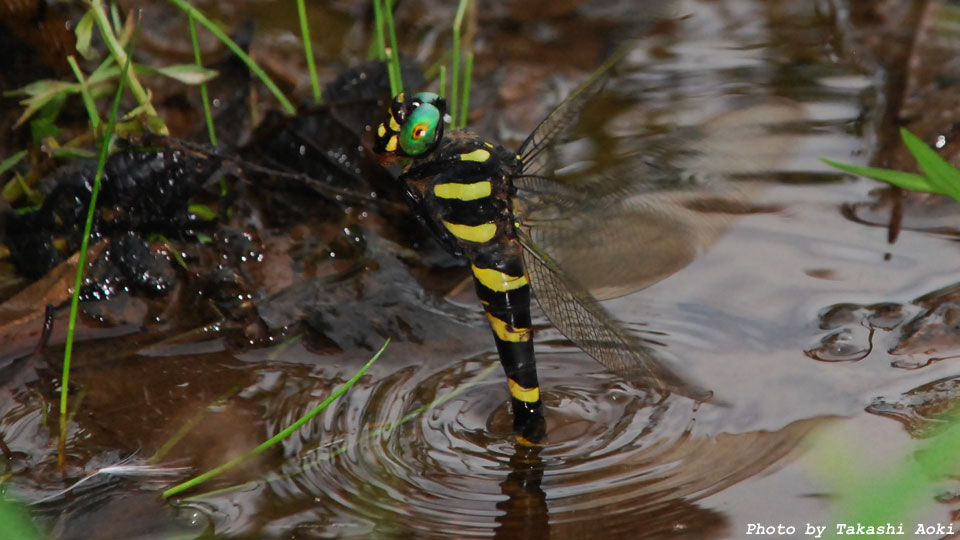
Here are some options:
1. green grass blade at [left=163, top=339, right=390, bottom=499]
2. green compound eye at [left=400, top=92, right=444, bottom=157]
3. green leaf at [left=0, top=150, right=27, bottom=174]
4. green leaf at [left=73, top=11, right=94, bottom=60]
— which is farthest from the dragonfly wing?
green leaf at [left=0, top=150, right=27, bottom=174]

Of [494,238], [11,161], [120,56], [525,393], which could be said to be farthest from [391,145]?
[11,161]

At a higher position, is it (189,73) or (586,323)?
(189,73)

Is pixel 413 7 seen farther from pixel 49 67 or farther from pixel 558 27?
pixel 49 67

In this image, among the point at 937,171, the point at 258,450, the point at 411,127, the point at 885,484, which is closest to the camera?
the point at 885,484

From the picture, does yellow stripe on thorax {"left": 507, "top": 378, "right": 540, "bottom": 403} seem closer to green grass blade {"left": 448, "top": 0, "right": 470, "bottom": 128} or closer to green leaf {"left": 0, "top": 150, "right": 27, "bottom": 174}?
green grass blade {"left": 448, "top": 0, "right": 470, "bottom": 128}

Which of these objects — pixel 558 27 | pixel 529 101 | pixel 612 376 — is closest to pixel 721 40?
pixel 558 27

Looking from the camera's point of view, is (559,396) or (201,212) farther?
(201,212)

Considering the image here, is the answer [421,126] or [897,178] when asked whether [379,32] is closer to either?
[421,126]
